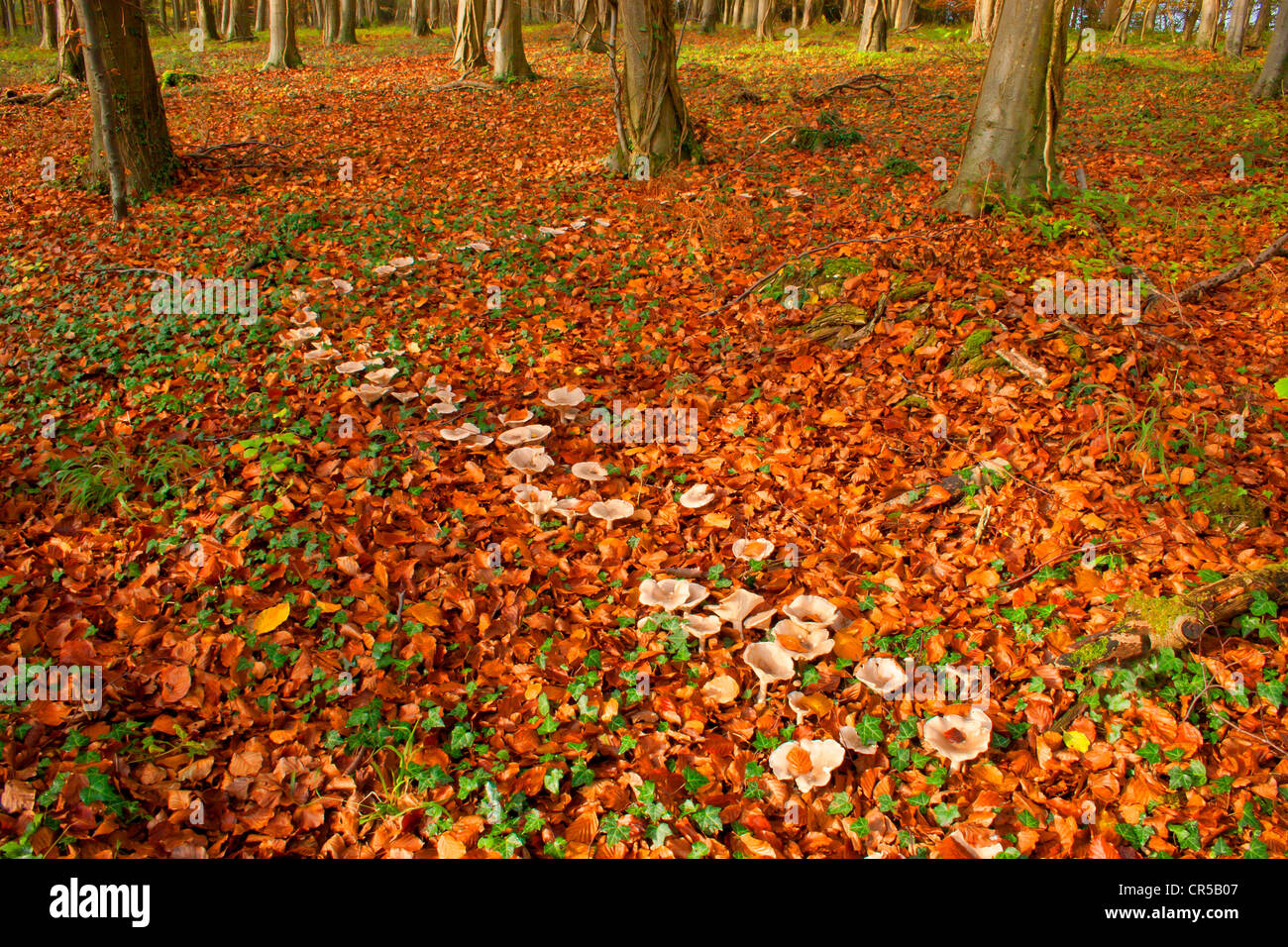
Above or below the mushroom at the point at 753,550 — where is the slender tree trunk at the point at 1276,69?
above

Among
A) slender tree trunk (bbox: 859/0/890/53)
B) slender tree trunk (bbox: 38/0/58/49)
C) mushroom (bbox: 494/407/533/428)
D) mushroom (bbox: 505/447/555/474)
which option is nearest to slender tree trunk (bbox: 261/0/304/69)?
slender tree trunk (bbox: 38/0/58/49)

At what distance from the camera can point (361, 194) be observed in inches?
343

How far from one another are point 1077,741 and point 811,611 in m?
1.08

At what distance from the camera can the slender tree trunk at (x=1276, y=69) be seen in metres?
11.2

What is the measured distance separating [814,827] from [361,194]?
28.0 feet

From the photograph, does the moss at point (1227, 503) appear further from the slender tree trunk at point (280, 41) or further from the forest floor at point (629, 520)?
the slender tree trunk at point (280, 41)

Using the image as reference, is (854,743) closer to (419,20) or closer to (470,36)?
(470,36)

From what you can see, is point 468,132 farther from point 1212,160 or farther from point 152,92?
point 1212,160

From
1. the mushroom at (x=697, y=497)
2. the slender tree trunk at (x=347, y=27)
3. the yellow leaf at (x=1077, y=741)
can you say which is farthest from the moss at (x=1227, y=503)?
the slender tree trunk at (x=347, y=27)

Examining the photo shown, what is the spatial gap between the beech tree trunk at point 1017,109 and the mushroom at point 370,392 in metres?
5.24

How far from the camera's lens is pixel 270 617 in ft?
11.4

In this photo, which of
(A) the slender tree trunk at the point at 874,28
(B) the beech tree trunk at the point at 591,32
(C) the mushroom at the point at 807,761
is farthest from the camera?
(B) the beech tree trunk at the point at 591,32
